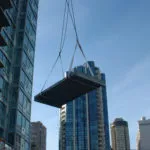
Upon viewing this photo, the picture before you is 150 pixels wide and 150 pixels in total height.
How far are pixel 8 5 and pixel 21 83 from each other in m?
31.7

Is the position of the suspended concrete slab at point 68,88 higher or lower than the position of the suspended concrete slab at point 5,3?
lower

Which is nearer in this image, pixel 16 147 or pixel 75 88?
pixel 75 88

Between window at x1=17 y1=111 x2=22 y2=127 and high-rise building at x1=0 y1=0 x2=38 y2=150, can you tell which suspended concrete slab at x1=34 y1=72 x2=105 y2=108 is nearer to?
high-rise building at x1=0 y1=0 x2=38 y2=150

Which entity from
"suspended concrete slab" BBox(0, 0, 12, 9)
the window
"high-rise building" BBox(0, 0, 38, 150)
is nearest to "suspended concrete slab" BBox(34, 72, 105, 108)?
"suspended concrete slab" BBox(0, 0, 12, 9)

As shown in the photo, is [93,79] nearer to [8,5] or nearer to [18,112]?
[8,5]

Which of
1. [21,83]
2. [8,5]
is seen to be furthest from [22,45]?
[8,5]

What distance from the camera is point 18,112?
229ft

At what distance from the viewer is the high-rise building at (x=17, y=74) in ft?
219

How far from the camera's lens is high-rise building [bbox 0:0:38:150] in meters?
66.7

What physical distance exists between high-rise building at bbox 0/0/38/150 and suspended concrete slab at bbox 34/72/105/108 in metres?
25.3

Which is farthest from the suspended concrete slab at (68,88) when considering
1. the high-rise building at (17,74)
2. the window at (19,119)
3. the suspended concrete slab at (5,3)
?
the window at (19,119)

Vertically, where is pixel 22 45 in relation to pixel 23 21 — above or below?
below

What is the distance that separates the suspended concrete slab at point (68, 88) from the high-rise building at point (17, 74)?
2534 centimetres

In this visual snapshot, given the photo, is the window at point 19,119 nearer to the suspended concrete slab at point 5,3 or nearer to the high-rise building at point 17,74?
the high-rise building at point 17,74
